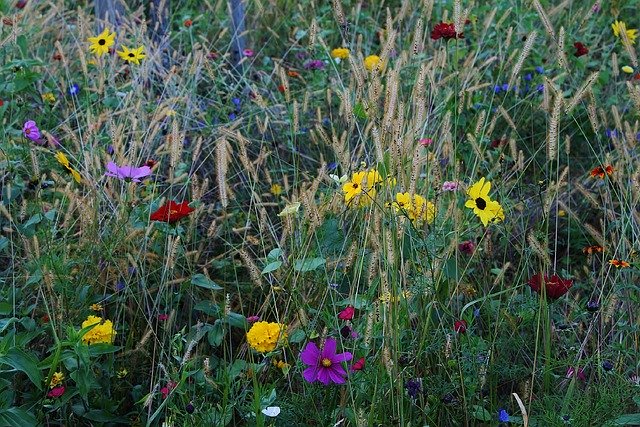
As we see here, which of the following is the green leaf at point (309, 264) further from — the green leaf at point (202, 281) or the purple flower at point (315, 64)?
the purple flower at point (315, 64)

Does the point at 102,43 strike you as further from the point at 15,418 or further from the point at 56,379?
the point at 15,418

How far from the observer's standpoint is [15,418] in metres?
1.88

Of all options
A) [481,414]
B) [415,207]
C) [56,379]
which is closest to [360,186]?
[415,207]

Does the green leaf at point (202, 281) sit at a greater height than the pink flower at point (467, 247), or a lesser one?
lesser

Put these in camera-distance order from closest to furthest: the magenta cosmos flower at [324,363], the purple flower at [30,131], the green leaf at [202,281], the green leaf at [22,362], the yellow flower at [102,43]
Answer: the green leaf at [22,362], the magenta cosmos flower at [324,363], the green leaf at [202,281], the purple flower at [30,131], the yellow flower at [102,43]

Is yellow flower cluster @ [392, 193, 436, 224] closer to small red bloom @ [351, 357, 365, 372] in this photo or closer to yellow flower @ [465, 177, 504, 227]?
yellow flower @ [465, 177, 504, 227]

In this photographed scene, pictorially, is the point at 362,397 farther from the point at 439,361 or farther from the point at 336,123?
the point at 336,123

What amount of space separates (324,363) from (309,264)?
34 cm

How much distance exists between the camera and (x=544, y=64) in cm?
388

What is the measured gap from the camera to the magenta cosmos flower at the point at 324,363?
6.34ft

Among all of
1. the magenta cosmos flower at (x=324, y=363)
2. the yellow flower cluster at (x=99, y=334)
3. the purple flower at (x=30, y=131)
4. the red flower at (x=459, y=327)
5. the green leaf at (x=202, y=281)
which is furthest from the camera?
the purple flower at (x=30, y=131)

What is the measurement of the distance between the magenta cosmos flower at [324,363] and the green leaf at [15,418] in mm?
568

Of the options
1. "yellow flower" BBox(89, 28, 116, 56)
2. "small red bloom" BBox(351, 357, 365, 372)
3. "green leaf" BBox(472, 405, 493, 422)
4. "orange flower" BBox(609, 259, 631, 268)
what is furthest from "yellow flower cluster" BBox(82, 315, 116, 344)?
"yellow flower" BBox(89, 28, 116, 56)

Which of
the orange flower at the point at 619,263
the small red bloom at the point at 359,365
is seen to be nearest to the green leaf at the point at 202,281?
the small red bloom at the point at 359,365
